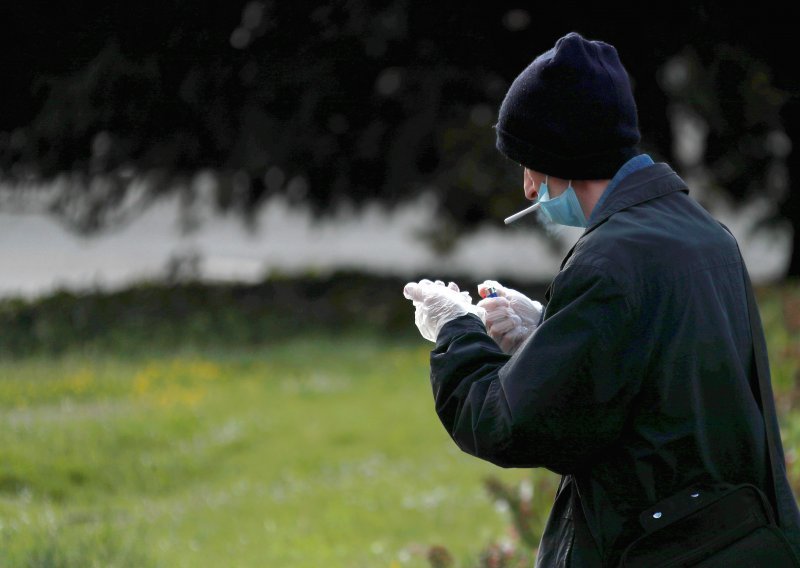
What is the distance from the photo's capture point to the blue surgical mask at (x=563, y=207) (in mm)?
2273

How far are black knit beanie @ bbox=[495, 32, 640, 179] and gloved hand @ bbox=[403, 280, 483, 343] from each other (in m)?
0.34

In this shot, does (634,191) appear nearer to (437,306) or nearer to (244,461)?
(437,306)

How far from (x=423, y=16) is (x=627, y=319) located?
10.2 meters

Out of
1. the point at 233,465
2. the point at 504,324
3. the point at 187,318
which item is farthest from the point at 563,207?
the point at 187,318

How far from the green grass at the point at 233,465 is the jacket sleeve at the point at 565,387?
2931mm

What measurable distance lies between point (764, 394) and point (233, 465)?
6.59m

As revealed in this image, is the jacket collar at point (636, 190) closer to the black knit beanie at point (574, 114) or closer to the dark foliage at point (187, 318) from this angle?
the black knit beanie at point (574, 114)

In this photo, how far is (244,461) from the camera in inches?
333

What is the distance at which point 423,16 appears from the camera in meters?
11.8

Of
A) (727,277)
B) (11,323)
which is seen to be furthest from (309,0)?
(727,277)

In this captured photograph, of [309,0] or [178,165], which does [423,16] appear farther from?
[178,165]

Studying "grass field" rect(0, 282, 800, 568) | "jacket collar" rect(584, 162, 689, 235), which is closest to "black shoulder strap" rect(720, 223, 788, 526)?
"jacket collar" rect(584, 162, 689, 235)

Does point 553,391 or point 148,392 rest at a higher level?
point 553,391

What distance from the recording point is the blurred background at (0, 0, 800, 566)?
6.88 meters
